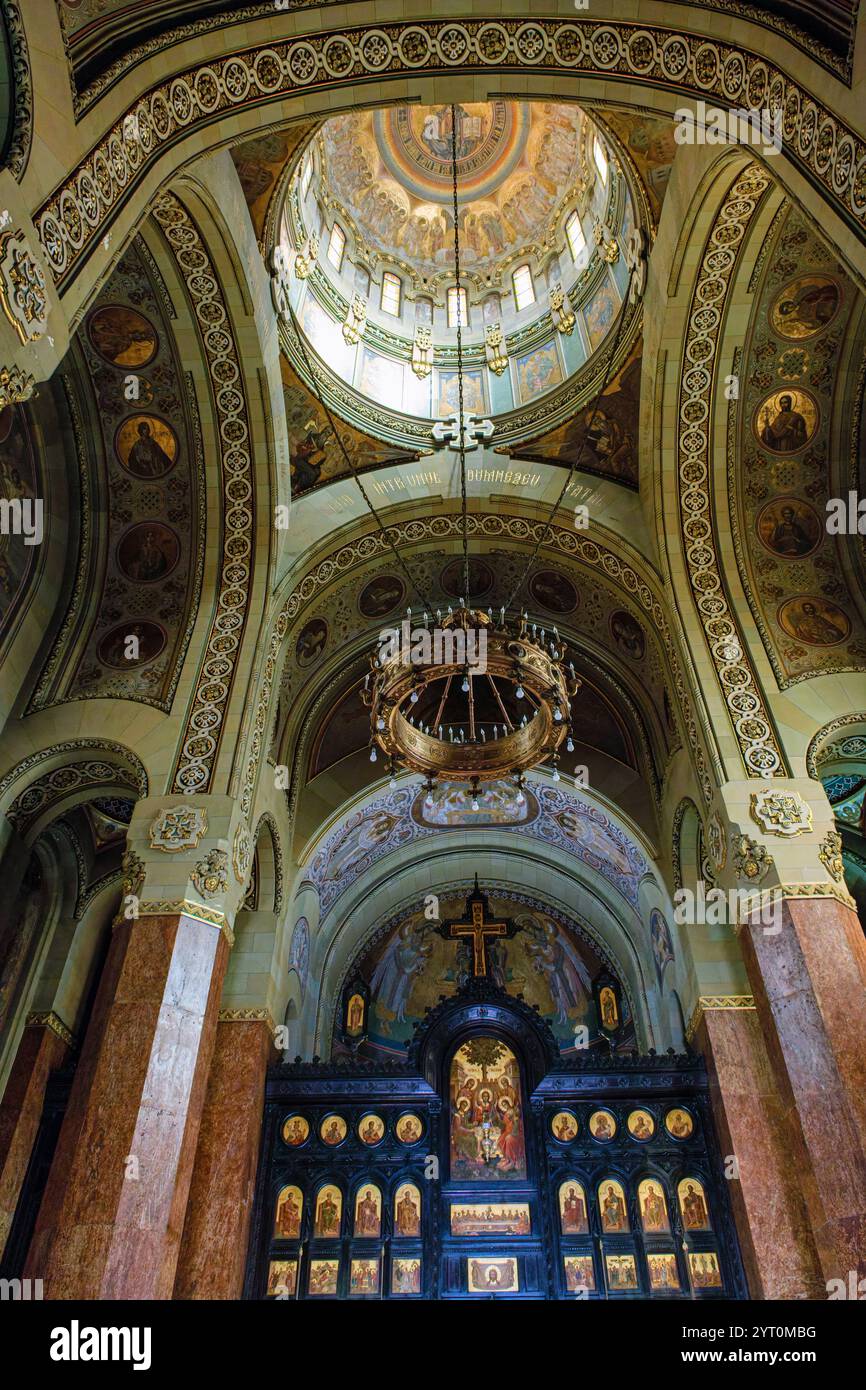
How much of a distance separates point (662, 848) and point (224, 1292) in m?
6.97

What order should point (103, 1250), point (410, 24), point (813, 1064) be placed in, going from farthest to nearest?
point (813, 1064) → point (410, 24) → point (103, 1250)

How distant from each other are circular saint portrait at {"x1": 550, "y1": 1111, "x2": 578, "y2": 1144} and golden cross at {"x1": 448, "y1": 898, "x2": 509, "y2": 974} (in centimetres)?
235

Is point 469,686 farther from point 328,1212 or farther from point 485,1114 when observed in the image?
point 328,1212

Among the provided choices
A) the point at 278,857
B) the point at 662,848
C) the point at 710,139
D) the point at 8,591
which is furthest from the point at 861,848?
the point at 8,591

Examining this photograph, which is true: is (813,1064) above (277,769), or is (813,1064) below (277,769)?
below

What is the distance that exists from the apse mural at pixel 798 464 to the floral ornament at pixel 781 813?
165 centimetres

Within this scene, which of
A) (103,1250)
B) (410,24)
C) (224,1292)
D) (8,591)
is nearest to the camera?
(103,1250)

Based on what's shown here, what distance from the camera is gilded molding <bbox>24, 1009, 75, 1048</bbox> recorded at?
10.3m

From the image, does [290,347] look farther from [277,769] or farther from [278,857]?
[278,857]

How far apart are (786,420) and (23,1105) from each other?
11524 mm

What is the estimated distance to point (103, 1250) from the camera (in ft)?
20.2

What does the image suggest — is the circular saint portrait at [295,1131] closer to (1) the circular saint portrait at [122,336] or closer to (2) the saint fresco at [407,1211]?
(2) the saint fresco at [407,1211]

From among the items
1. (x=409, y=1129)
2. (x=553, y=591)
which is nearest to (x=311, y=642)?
(x=553, y=591)

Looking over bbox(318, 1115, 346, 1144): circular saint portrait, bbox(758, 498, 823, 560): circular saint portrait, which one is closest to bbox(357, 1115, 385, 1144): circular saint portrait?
bbox(318, 1115, 346, 1144): circular saint portrait
